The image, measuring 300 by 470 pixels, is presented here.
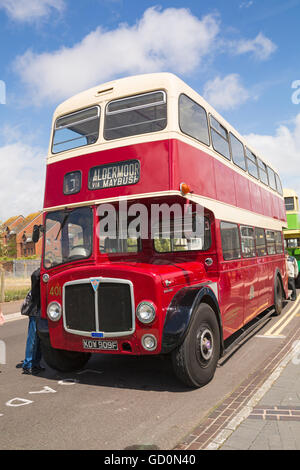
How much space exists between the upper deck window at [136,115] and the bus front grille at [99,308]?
84.1 inches

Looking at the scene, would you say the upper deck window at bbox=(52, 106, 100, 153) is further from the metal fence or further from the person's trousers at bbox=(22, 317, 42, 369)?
the metal fence

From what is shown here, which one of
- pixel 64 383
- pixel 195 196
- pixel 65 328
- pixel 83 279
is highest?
pixel 195 196

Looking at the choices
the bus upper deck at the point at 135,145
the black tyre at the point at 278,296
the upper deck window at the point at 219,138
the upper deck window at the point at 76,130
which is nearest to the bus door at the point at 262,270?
the black tyre at the point at 278,296

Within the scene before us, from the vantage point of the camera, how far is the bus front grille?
4.95m

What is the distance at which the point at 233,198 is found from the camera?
24.1ft

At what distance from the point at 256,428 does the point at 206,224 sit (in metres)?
3.33

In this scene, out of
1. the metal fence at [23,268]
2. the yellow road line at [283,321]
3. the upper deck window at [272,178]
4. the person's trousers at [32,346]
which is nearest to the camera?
the person's trousers at [32,346]

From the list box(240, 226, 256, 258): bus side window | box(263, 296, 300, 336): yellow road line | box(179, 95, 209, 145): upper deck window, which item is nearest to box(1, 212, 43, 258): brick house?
box(263, 296, 300, 336): yellow road line

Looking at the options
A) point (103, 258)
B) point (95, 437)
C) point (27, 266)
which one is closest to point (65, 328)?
point (103, 258)

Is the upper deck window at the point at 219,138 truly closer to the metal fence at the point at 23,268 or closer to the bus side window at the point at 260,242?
the bus side window at the point at 260,242

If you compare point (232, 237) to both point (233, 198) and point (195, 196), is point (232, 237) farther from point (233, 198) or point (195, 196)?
point (195, 196)

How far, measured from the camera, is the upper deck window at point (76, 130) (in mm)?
5969

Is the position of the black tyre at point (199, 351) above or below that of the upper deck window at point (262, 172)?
below
